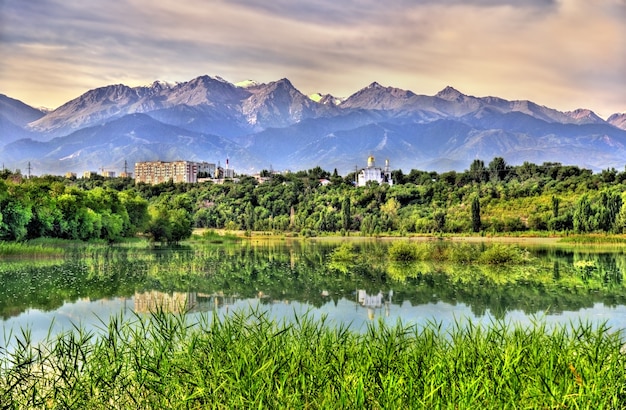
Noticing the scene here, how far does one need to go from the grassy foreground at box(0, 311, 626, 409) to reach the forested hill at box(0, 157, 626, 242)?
66.0 feet

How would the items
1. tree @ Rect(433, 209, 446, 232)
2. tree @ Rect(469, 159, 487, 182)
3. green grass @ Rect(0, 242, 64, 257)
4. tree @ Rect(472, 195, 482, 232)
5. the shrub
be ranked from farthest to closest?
tree @ Rect(469, 159, 487, 182)
tree @ Rect(433, 209, 446, 232)
tree @ Rect(472, 195, 482, 232)
the shrub
green grass @ Rect(0, 242, 64, 257)

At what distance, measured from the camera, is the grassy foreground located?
14.7 ft

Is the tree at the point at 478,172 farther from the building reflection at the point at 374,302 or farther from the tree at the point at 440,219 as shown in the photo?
the building reflection at the point at 374,302

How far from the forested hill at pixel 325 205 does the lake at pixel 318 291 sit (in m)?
7.43

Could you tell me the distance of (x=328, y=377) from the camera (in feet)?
16.4

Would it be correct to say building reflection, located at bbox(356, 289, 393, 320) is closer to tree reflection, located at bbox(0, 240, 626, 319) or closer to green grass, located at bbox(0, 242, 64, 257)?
tree reflection, located at bbox(0, 240, 626, 319)

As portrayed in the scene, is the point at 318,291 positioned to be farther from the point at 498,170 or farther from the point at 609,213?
the point at 498,170

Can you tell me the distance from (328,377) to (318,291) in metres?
A: 10.0

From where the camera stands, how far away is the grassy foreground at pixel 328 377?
447 centimetres

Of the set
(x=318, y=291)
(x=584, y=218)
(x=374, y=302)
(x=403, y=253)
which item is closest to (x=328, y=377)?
(x=374, y=302)

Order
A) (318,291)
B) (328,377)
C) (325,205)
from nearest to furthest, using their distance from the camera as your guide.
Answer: (328,377) < (318,291) < (325,205)

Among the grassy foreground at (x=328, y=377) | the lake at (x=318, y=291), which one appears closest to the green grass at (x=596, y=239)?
the lake at (x=318, y=291)

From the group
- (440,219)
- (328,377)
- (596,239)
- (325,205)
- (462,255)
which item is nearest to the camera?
(328,377)

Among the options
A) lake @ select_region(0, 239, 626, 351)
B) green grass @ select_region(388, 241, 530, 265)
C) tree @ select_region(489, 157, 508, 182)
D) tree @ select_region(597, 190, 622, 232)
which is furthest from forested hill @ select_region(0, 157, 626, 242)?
green grass @ select_region(388, 241, 530, 265)
